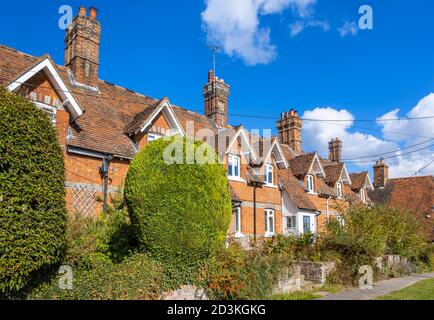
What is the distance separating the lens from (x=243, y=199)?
2158 cm

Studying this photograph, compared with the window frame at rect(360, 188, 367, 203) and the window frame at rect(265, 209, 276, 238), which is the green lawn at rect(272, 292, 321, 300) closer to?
the window frame at rect(265, 209, 276, 238)

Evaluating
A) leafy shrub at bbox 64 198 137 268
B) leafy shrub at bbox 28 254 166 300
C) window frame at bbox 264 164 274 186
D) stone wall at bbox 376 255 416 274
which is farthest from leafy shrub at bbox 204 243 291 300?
window frame at bbox 264 164 274 186

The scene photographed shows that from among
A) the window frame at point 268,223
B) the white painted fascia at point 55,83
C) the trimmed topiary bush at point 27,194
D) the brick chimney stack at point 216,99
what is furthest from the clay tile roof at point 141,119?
the window frame at point 268,223

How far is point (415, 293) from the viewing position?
12.4 meters

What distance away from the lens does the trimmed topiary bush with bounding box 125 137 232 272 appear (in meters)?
10.3

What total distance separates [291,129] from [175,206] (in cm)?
2488

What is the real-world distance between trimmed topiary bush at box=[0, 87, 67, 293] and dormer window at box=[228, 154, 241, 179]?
43.3 ft

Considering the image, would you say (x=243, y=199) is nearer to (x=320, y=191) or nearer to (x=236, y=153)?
(x=236, y=153)

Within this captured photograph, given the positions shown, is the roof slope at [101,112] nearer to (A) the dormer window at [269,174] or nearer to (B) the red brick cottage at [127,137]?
(B) the red brick cottage at [127,137]

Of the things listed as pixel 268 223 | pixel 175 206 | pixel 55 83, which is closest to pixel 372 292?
pixel 175 206

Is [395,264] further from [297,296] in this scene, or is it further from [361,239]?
[297,296]

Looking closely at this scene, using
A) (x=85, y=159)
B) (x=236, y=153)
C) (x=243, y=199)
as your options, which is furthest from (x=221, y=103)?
(x=85, y=159)

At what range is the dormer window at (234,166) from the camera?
70.5ft

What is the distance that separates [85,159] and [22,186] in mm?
6944
